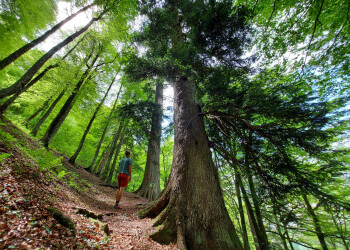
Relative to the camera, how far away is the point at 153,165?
7.40m

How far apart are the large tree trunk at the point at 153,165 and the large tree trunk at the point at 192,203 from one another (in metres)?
3.62

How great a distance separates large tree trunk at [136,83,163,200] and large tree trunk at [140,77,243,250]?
11.9 ft

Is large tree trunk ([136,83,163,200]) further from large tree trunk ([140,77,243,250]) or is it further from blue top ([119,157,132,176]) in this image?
large tree trunk ([140,77,243,250])

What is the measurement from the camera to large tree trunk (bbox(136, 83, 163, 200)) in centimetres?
718

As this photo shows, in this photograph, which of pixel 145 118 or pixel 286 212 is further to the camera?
pixel 145 118

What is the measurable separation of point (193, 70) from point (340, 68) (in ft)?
11.5

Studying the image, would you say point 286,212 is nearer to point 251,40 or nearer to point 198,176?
point 198,176

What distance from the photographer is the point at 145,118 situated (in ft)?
24.5

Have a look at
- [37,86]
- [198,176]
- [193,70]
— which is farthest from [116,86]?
[198,176]

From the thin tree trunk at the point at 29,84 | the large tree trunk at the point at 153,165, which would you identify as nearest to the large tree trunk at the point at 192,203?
the large tree trunk at the point at 153,165

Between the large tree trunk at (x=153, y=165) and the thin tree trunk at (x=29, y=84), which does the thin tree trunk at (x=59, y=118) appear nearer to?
the thin tree trunk at (x=29, y=84)

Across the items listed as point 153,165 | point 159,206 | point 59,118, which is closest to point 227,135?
point 159,206

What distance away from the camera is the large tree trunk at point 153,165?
718 centimetres

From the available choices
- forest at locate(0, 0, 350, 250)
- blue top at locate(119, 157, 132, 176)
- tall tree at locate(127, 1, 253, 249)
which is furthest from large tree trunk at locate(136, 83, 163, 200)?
tall tree at locate(127, 1, 253, 249)
